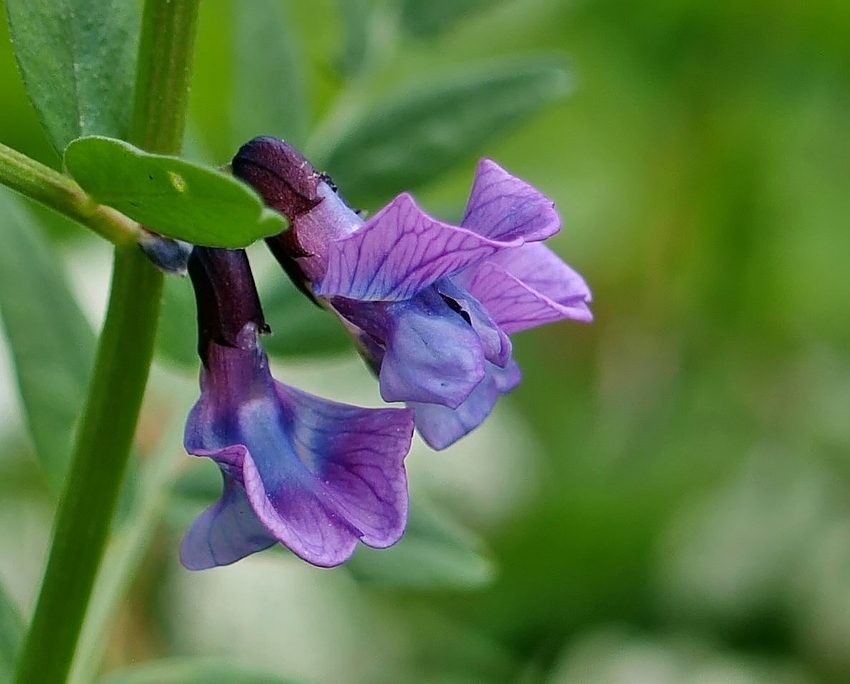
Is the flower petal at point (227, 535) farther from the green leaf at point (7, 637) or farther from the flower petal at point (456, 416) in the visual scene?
the green leaf at point (7, 637)

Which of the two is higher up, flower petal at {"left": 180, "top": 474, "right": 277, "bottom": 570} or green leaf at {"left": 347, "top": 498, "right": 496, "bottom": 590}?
flower petal at {"left": 180, "top": 474, "right": 277, "bottom": 570}

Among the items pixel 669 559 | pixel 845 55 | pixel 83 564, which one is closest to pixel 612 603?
pixel 669 559

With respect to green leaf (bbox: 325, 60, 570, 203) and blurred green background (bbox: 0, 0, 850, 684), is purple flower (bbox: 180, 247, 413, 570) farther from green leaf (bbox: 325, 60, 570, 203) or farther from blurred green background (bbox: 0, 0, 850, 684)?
blurred green background (bbox: 0, 0, 850, 684)

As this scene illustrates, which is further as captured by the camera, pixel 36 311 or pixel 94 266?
pixel 94 266

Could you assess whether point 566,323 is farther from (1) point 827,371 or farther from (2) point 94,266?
(2) point 94,266

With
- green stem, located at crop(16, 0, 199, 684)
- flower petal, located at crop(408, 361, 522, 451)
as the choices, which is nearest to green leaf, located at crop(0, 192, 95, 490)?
green stem, located at crop(16, 0, 199, 684)

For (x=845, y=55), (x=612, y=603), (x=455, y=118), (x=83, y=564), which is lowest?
(x=612, y=603)
